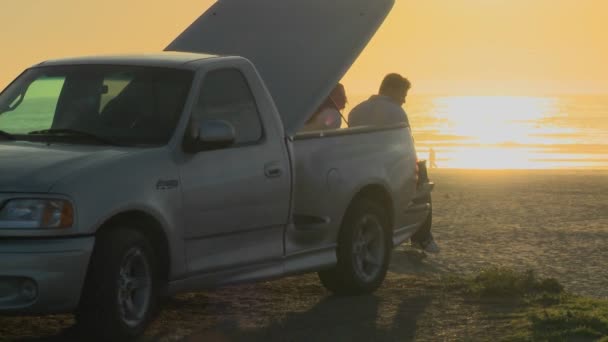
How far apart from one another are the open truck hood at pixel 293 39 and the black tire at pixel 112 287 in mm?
2469

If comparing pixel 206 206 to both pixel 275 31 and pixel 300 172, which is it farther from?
pixel 275 31

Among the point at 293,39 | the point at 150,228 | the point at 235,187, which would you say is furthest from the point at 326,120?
the point at 150,228

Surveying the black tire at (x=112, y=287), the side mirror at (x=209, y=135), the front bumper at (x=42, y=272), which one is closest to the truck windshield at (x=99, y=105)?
the side mirror at (x=209, y=135)

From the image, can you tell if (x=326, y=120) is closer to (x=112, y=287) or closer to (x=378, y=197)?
(x=378, y=197)

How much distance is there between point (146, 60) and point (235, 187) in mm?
1157

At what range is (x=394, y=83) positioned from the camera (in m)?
13.7

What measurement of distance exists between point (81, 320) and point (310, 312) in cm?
246

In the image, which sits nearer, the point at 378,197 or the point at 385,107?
the point at 378,197

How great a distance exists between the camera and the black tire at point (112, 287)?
26.2ft

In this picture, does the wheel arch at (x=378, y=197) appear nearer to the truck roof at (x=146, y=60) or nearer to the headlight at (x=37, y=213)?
the truck roof at (x=146, y=60)

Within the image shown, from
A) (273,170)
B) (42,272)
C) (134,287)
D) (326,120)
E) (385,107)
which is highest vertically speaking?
(385,107)

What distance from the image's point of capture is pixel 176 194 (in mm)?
8555

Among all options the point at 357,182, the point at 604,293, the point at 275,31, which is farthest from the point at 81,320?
the point at 604,293

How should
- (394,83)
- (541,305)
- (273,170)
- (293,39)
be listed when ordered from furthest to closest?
(394,83), (293,39), (541,305), (273,170)
